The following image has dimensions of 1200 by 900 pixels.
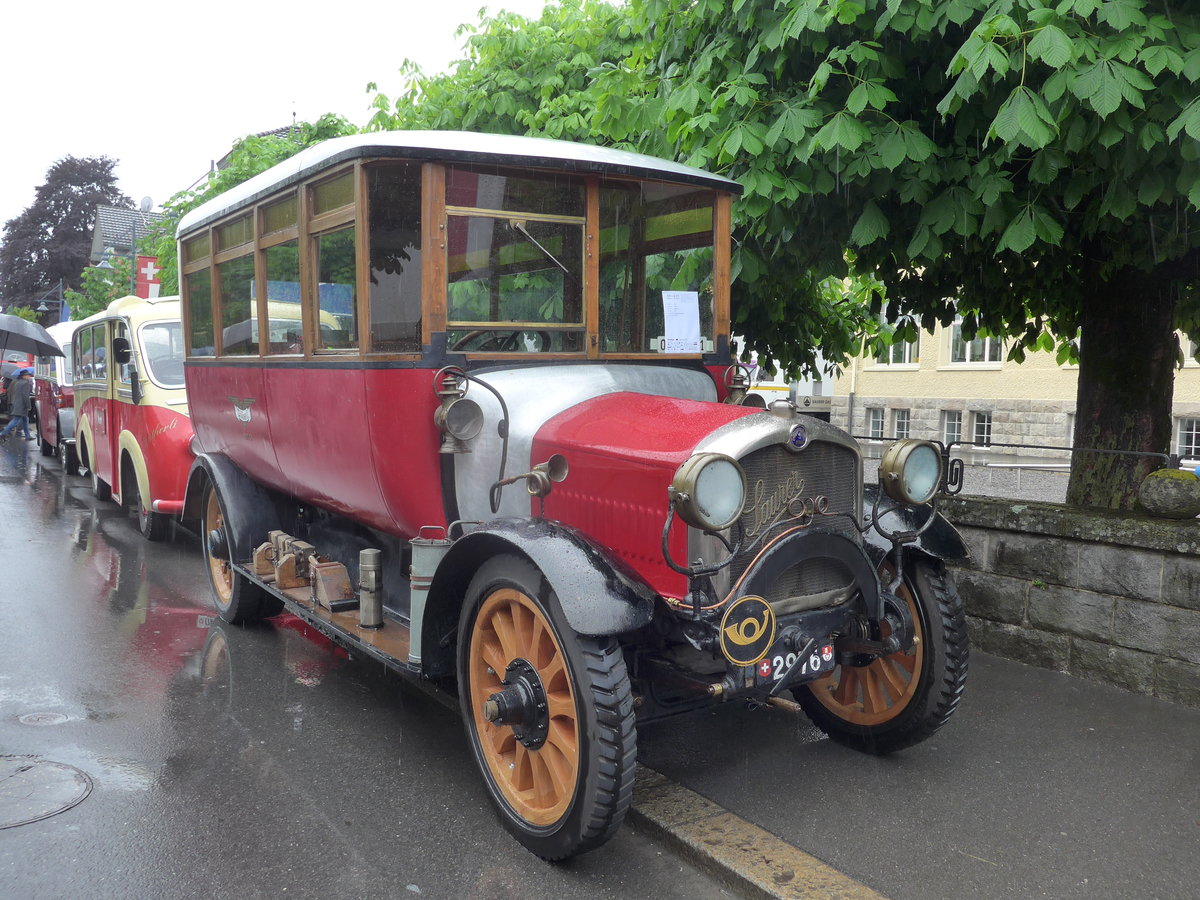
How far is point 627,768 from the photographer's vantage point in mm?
3250

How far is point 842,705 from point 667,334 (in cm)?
179

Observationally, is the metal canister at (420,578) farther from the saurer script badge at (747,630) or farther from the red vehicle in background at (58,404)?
the red vehicle in background at (58,404)

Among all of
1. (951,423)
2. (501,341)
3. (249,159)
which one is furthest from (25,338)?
(951,423)

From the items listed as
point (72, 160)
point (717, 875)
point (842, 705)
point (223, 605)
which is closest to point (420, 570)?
point (717, 875)

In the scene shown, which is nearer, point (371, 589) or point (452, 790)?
point (452, 790)

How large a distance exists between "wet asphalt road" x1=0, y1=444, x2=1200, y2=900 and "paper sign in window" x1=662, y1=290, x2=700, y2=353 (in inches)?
67.1

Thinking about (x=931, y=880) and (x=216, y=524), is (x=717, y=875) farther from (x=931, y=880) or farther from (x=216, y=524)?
(x=216, y=524)

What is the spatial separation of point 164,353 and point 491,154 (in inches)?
275

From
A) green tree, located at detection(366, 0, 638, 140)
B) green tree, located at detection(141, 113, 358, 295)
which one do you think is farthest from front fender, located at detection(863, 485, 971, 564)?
green tree, located at detection(141, 113, 358, 295)

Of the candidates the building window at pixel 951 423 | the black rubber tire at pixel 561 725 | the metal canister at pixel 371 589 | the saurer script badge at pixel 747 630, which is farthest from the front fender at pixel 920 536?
the building window at pixel 951 423

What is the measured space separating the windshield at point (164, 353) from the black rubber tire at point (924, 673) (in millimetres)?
7517

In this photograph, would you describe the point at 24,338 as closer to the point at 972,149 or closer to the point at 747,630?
the point at 972,149

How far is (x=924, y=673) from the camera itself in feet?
13.6

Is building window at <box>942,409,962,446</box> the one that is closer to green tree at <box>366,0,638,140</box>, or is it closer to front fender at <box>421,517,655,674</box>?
green tree at <box>366,0,638,140</box>
